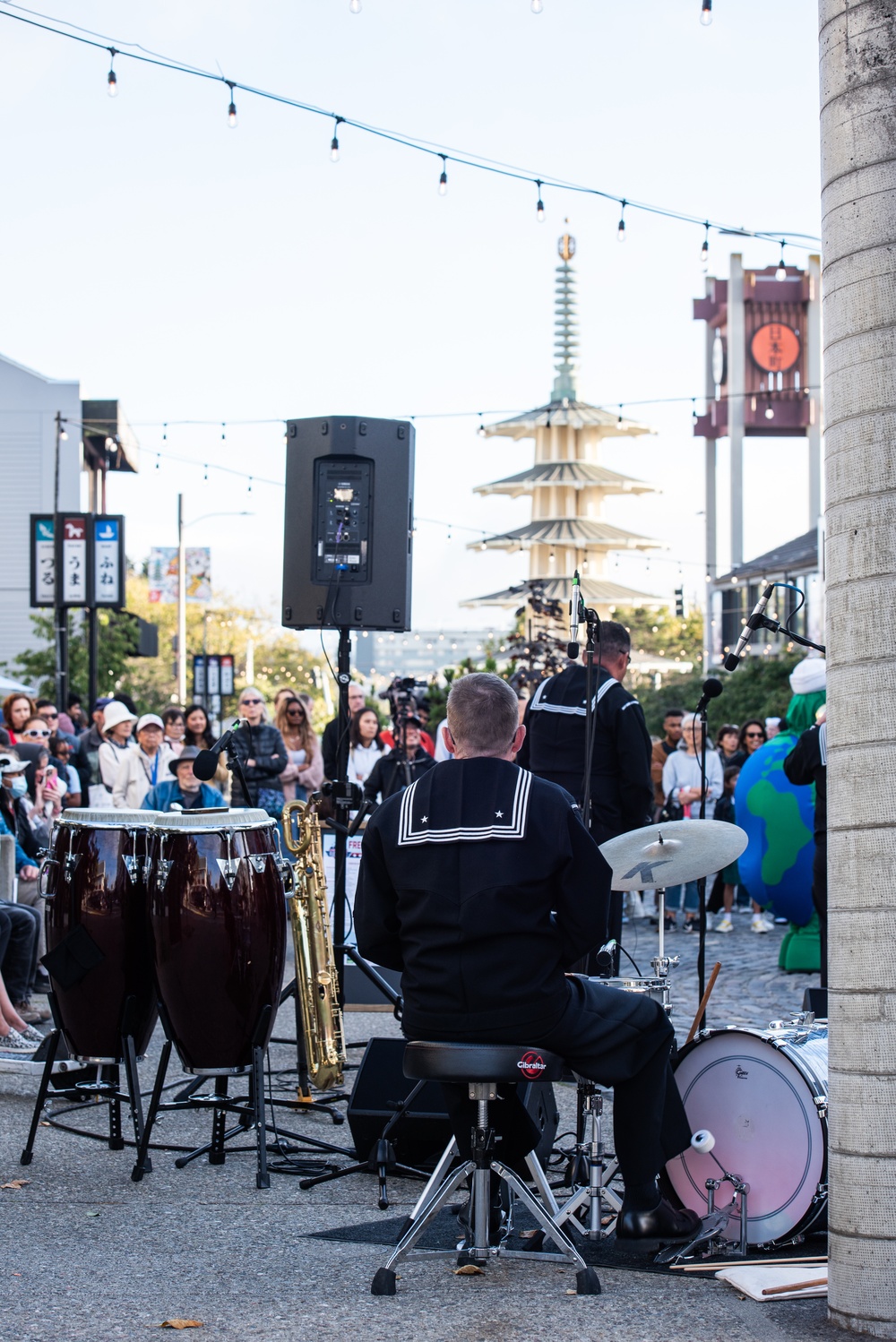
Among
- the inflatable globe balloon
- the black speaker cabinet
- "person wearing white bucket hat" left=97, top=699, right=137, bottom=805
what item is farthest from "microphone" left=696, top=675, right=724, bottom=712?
"person wearing white bucket hat" left=97, top=699, right=137, bottom=805

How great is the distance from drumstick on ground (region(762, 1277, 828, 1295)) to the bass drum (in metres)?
0.35

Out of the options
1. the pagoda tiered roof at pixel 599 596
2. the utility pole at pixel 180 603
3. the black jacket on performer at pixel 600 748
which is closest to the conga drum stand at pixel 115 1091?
the black jacket on performer at pixel 600 748

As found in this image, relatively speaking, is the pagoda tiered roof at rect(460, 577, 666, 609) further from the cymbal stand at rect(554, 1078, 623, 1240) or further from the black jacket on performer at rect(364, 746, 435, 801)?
the cymbal stand at rect(554, 1078, 623, 1240)

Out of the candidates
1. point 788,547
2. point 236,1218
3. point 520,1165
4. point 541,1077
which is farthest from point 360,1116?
point 788,547

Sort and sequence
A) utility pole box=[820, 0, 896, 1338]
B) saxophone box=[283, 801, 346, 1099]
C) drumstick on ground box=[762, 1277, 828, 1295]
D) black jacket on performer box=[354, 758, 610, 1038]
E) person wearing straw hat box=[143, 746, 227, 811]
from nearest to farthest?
1. utility pole box=[820, 0, 896, 1338]
2. drumstick on ground box=[762, 1277, 828, 1295]
3. black jacket on performer box=[354, 758, 610, 1038]
4. saxophone box=[283, 801, 346, 1099]
5. person wearing straw hat box=[143, 746, 227, 811]

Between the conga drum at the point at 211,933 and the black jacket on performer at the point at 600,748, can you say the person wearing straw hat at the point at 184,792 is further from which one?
the conga drum at the point at 211,933

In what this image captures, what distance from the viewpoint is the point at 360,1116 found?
5.97 m

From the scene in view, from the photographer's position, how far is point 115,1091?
6.30 meters

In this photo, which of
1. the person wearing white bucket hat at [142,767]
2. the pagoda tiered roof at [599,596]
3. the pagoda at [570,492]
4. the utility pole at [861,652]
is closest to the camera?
the utility pole at [861,652]

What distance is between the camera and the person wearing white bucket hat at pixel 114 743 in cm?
1259

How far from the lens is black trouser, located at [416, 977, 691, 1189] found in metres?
4.58

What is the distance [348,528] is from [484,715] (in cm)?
359

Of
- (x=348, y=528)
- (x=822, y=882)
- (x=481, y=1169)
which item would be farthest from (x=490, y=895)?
(x=822, y=882)

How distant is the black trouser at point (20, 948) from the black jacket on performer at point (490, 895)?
4.49 metres
